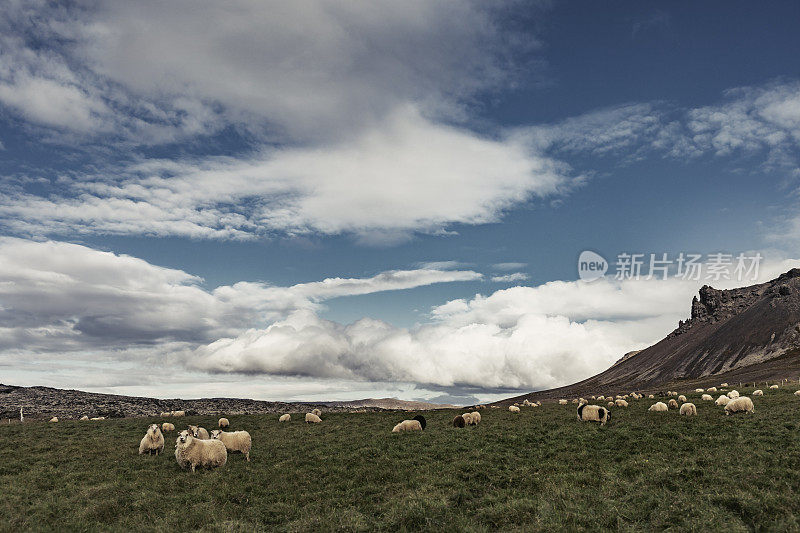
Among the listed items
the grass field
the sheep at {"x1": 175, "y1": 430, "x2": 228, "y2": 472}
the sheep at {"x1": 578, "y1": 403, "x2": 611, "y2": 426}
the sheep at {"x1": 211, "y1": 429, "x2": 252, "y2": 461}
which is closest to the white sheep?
the grass field

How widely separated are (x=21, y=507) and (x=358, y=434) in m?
19.7

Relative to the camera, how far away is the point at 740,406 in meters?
34.1

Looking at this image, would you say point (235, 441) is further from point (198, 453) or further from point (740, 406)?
point (740, 406)

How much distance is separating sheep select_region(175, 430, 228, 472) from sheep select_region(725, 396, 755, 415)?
35841mm

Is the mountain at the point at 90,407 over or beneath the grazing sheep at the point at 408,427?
beneath

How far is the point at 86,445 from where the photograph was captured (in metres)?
32.3

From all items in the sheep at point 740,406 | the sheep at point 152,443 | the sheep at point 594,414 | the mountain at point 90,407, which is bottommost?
the mountain at point 90,407

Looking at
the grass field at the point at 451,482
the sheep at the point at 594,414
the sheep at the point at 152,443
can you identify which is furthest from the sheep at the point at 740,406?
the sheep at the point at 152,443

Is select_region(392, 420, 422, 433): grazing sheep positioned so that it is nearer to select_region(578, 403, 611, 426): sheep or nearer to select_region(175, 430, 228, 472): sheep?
select_region(578, 403, 611, 426): sheep

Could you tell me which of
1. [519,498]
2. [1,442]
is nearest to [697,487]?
[519,498]

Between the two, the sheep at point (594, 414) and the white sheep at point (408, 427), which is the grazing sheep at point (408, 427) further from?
the sheep at point (594, 414)

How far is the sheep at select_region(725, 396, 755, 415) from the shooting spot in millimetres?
33938

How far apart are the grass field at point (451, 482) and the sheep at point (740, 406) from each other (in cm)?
303

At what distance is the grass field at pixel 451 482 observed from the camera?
50.1 ft
